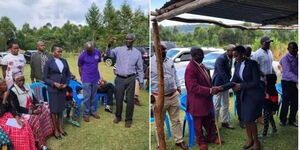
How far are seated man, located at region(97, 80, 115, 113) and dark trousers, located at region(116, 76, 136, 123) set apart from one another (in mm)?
300

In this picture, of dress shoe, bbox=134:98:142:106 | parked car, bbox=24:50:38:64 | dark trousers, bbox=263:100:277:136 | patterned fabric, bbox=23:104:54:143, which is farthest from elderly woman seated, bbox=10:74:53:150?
dark trousers, bbox=263:100:277:136

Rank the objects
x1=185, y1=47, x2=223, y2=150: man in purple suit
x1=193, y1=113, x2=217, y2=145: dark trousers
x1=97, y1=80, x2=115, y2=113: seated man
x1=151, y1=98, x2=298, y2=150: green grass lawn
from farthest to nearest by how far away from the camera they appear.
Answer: x1=97, y1=80, x2=115, y2=113: seated man → x1=151, y1=98, x2=298, y2=150: green grass lawn → x1=193, y1=113, x2=217, y2=145: dark trousers → x1=185, y1=47, x2=223, y2=150: man in purple suit

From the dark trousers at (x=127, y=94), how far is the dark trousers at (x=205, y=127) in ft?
3.65

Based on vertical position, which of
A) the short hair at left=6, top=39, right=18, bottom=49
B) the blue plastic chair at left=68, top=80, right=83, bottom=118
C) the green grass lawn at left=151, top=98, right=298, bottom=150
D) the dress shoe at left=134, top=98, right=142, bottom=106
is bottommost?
the green grass lawn at left=151, top=98, right=298, bottom=150

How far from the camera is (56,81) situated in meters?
4.02

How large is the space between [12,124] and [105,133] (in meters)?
1.46

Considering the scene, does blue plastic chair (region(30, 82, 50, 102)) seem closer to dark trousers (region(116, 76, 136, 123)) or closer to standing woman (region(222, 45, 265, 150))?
dark trousers (region(116, 76, 136, 123))

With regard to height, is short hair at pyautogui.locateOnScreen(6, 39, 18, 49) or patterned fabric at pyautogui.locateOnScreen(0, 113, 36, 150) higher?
short hair at pyautogui.locateOnScreen(6, 39, 18, 49)

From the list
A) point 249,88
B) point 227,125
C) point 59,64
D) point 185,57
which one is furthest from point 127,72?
point 185,57

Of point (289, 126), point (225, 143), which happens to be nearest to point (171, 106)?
point (225, 143)

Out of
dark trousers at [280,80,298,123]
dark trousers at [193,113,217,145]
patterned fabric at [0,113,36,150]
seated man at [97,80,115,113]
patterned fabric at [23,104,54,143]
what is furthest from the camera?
seated man at [97,80,115,113]

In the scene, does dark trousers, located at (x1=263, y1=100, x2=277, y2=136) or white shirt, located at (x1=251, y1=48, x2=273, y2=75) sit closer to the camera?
dark trousers, located at (x1=263, y1=100, x2=277, y2=136)

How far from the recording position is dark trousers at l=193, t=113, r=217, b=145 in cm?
379

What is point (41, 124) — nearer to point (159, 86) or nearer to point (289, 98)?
point (159, 86)
